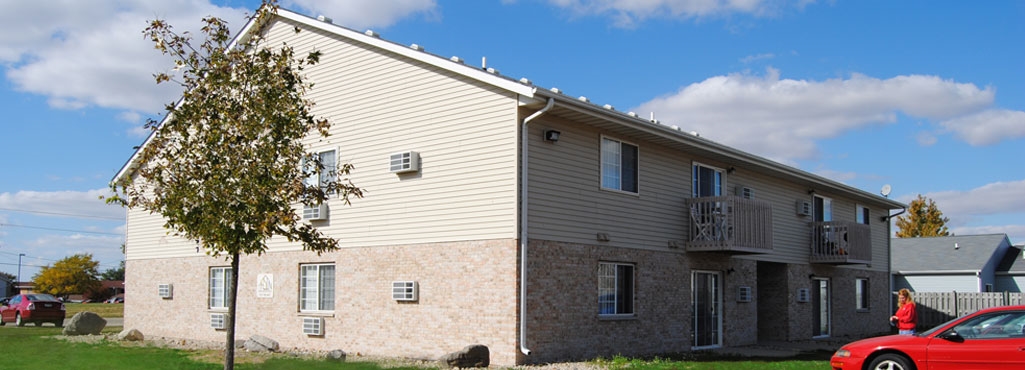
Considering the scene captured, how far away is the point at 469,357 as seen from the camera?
47.7 feet

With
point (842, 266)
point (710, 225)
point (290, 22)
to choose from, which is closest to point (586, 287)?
point (710, 225)

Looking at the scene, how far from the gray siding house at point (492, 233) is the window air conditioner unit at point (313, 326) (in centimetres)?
4

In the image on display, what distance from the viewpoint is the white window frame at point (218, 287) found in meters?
21.3

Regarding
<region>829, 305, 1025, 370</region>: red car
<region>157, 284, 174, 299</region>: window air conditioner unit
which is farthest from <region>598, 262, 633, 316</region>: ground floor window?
<region>157, 284, 174, 299</region>: window air conditioner unit

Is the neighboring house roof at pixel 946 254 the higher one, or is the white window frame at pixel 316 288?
the neighboring house roof at pixel 946 254

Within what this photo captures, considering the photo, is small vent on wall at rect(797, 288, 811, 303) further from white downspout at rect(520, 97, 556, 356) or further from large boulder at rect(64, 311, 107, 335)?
large boulder at rect(64, 311, 107, 335)

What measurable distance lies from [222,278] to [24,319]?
45.8 ft

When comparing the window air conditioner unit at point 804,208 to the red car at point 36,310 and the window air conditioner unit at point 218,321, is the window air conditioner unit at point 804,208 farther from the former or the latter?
the red car at point 36,310

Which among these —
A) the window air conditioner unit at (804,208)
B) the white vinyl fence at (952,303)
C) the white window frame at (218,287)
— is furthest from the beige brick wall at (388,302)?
the white vinyl fence at (952,303)

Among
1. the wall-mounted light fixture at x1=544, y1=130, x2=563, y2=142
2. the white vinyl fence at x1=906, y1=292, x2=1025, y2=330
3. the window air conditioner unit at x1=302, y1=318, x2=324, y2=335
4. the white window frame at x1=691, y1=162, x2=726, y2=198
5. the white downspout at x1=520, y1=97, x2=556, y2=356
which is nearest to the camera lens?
the white downspout at x1=520, y1=97, x2=556, y2=356

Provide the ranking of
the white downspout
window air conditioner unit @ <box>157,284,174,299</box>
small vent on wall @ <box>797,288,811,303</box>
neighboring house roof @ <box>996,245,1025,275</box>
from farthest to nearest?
neighboring house roof @ <box>996,245,1025,275</box>
small vent on wall @ <box>797,288,811,303</box>
window air conditioner unit @ <box>157,284,174,299</box>
the white downspout

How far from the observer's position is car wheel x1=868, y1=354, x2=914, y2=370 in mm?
12203

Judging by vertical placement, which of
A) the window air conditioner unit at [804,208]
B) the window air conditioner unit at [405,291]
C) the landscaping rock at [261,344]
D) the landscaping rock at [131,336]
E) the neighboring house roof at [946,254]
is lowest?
the landscaping rock at [131,336]

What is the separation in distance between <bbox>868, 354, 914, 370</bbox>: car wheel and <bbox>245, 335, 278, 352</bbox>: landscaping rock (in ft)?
38.3
